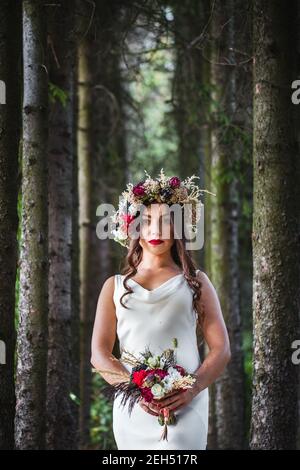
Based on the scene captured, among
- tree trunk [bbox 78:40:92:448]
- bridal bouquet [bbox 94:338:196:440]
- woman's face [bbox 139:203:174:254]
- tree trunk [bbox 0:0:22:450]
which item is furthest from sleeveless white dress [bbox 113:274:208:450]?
tree trunk [bbox 78:40:92:448]

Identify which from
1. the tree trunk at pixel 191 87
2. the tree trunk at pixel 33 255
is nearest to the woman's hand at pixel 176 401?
the tree trunk at pixel 33 255

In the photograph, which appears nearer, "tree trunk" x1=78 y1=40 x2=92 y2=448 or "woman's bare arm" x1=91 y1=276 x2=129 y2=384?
"woman's bare arm" x1=91 y1=276 x2=129 y2=384

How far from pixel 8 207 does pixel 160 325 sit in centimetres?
154

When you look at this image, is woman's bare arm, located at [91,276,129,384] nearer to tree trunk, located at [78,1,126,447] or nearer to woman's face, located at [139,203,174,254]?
woman's face, located at [139,203,174,254]

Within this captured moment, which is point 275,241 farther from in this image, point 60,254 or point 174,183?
point 60,254

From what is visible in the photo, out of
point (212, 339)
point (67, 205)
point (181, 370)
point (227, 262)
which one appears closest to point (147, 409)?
point (181, 370)

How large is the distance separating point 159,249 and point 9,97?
5.60 feet

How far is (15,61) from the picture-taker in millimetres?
5738

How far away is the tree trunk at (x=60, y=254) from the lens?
7629mm

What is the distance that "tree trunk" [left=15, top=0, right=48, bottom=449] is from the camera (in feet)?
19.6

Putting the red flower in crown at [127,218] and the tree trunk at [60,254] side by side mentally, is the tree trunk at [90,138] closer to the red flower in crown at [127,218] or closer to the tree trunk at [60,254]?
the tree trunk at [60,254]

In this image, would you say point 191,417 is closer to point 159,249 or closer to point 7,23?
point 159,249

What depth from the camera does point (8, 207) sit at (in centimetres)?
557

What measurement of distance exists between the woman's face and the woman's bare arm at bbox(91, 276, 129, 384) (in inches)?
14.9
